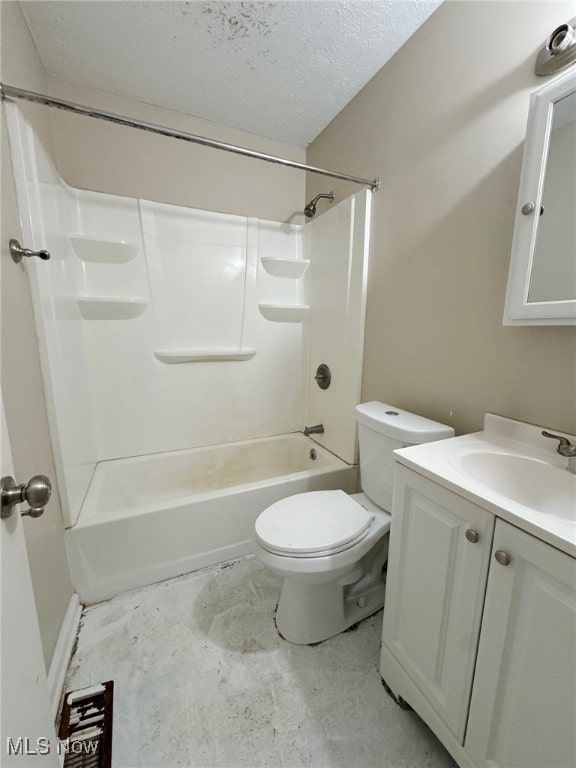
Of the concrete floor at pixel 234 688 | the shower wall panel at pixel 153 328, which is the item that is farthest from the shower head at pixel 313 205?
the concrete floor at pixel 234 688

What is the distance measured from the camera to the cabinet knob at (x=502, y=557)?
25.7 inches

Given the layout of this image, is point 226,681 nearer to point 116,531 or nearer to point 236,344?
point 116,531

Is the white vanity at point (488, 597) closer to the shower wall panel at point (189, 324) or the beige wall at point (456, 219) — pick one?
the beige wall at point (456, 219)

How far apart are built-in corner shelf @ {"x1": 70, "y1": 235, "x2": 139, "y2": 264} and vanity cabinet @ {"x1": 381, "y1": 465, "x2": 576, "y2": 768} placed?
1.79m

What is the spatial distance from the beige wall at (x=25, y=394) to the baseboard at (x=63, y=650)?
0.04m

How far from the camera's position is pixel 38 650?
23.8 inches

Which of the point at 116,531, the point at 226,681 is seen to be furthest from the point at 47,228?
the point at 226,681

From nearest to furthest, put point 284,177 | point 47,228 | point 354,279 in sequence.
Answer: point 47,228 → point 354,279 → point 284,177

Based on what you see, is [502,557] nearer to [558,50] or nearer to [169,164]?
[558,50]

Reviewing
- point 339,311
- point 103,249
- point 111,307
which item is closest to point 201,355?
point 111,307

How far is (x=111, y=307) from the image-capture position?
1736 millimetres

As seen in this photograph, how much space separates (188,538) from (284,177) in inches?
89.9

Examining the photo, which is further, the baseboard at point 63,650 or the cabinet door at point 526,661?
the baseboard at point 63,650

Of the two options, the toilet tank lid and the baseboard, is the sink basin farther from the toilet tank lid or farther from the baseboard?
the baseboard
